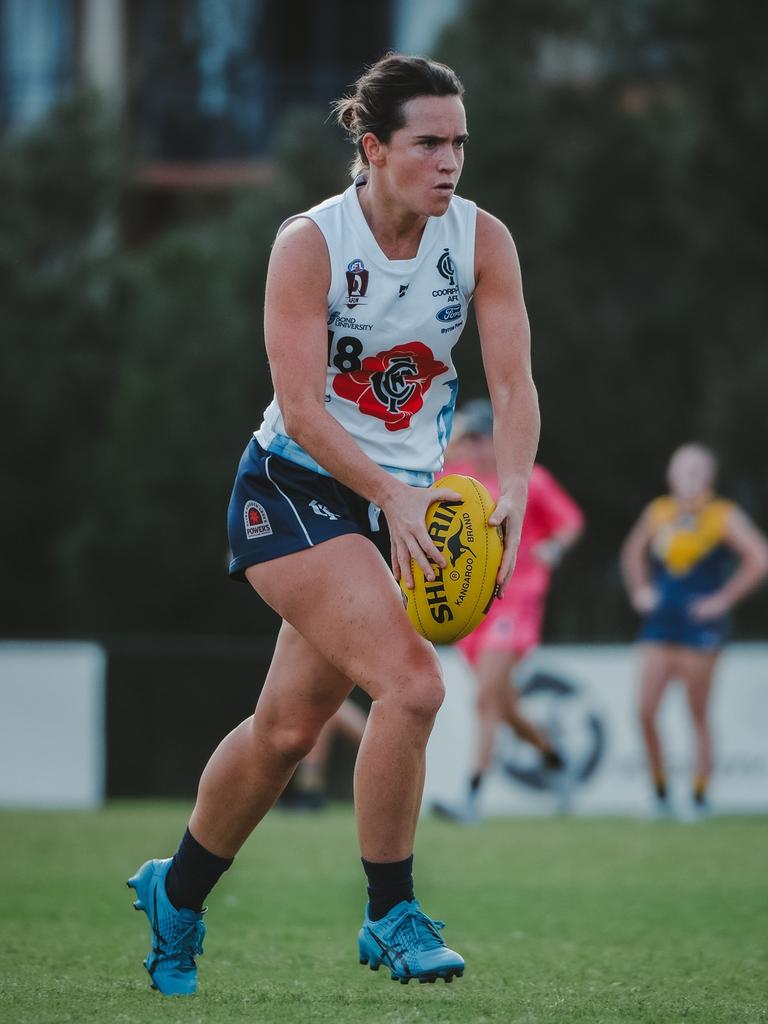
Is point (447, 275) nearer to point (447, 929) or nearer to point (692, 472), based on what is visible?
point (447, 929)

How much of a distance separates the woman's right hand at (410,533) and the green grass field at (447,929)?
1049 millimetres

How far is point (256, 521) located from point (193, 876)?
95 centimetres

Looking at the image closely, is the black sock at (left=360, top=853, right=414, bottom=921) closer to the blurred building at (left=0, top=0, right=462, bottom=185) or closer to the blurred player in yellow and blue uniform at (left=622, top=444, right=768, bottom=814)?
the blurred player in yellow and blue uniform at (left=622, top=444, right=768, bottom=814)

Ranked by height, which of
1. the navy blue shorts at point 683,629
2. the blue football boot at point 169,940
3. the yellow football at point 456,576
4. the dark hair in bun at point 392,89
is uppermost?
the dark hair in bun at point 392,89

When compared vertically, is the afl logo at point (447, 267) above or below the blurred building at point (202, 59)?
below

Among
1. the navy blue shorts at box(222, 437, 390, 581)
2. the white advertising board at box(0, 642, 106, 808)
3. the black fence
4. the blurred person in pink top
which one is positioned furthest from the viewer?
the black fence

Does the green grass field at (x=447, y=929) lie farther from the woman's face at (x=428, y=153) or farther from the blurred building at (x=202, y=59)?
the blurred building at (x=202, y=59)

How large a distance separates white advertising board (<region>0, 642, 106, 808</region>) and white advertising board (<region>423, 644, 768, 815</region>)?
2648mm

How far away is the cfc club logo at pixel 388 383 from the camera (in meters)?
4.41

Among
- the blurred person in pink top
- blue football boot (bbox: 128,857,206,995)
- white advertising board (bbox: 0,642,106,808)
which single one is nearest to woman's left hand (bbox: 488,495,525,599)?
blue football boot (bbox: 128,857,206,995)

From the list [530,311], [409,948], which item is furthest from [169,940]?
[530,311]

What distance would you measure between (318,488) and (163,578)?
39.3 ft

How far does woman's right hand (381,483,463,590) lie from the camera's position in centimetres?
409

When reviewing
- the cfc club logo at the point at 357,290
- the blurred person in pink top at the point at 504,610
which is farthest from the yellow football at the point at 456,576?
the blurred person in pink top at the point at 504,610
